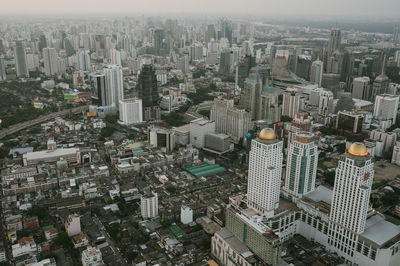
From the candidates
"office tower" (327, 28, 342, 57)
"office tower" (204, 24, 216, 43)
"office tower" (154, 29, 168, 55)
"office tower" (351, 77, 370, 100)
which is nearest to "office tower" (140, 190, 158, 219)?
"office tower" (351, 77, 370, 100)

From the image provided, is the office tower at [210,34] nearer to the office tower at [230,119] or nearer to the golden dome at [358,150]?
the office tower at [230,119]

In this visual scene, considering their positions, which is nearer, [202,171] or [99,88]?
[202,171]

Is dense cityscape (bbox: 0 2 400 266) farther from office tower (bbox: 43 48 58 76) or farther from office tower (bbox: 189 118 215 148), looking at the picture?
office tower (bbox: 43 48 58 76)

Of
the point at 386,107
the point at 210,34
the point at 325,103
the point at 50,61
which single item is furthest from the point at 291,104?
the point at 210,34

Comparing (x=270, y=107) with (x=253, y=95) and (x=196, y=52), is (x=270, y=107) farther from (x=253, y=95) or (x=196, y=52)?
(x=196, y=52)

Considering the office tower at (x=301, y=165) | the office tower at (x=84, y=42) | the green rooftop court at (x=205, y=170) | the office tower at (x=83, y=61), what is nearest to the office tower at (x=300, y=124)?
the green rooftop court at (x=205, y=170)
